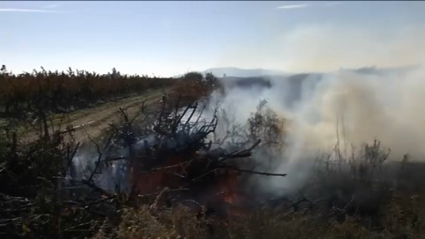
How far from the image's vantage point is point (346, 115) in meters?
17.7

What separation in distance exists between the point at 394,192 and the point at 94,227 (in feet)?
18.6

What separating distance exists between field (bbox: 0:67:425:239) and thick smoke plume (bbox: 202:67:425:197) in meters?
1.10

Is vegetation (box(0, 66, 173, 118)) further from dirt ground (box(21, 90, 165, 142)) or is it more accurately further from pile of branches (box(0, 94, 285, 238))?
pile of branches (box(0, 94, 285, 238))

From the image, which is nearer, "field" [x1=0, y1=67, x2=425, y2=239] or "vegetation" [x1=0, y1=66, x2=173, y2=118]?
"field" [x1=0, y1=67, x2=425, y2=239]

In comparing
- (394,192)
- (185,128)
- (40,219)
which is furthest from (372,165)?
(40,219)

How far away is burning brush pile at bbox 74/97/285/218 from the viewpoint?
725 centimetres

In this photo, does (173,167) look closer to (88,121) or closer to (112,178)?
(112,178)

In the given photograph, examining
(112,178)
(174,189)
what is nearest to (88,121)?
(112,178)

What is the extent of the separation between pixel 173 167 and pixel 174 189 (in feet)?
1.82

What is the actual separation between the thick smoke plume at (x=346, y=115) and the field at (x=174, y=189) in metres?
1.10

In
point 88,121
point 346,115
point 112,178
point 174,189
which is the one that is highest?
point 88,121

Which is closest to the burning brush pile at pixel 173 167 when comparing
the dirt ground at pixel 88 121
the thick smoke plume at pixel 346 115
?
the dirt ground at pixel 88 121

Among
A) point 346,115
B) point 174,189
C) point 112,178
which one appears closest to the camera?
point 174,189

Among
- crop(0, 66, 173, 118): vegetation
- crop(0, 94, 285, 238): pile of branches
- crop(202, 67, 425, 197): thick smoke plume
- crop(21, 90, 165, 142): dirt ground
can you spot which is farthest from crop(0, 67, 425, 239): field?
crop(0, 66, 173, 118): vegetation
